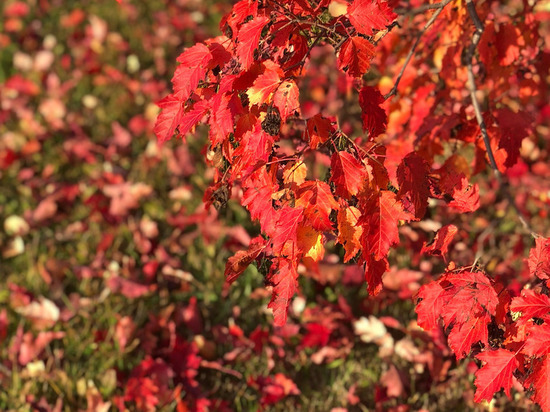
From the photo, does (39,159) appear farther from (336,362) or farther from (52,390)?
(336,362)

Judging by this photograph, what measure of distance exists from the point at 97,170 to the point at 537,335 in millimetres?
2639

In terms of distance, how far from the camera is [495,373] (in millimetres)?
1367

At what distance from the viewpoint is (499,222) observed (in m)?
2.87

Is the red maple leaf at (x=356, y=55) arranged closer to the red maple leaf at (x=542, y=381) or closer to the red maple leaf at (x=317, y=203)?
the red maple leaf at (x=317, y=203)

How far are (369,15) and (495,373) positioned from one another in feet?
2.90

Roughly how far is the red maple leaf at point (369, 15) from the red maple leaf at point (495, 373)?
81 centimetres

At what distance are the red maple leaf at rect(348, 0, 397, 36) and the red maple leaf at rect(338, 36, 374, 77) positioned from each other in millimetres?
24

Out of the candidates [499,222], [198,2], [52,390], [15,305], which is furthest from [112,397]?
[198,2]

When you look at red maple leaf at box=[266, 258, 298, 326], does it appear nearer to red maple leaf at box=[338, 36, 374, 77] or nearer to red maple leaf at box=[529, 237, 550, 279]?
red maple leaf at box=[338, 36, 374, 77]

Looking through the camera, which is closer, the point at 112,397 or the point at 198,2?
the point at 112,397

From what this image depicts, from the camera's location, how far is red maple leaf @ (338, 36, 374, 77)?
130cm

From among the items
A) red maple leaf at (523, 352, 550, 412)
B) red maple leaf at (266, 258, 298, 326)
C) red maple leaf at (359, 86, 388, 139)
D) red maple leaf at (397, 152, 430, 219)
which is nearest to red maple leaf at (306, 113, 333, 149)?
red maple leaf at (359, 86, 388, 139)

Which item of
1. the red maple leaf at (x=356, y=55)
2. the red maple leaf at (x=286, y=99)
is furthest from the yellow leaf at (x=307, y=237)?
the red maple leaf at (x=356, y=55)

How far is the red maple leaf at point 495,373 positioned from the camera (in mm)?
1354
